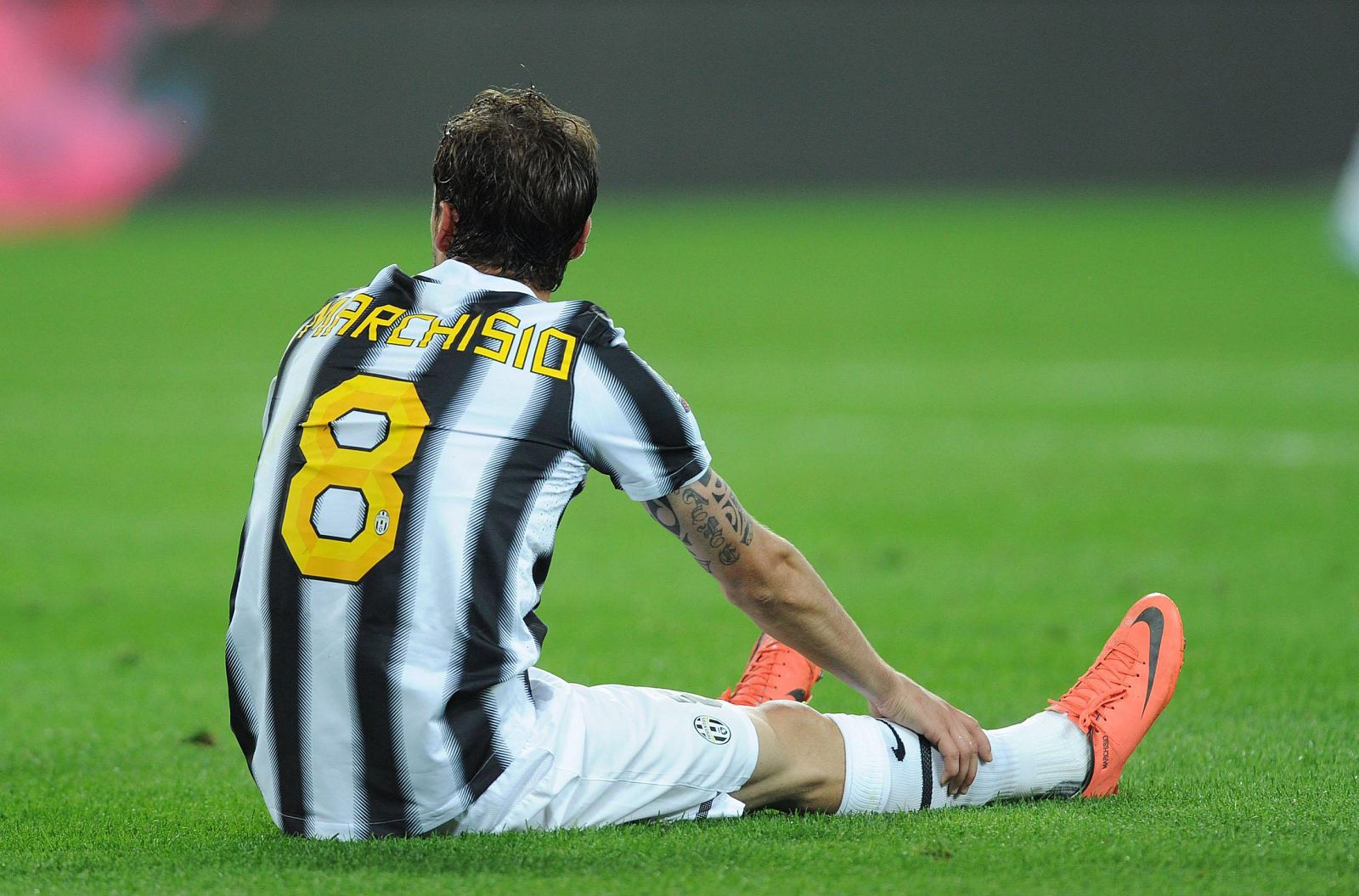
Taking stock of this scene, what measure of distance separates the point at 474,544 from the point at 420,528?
9 centimetres

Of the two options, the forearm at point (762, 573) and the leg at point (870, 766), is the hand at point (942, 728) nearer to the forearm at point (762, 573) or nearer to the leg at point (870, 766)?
the leg at point (870, 766)

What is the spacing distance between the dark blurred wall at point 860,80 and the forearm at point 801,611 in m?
21.4

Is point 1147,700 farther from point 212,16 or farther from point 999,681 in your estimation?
point 212,16

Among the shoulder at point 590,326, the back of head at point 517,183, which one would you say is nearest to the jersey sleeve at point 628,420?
Result: the shoulder at point 590,326

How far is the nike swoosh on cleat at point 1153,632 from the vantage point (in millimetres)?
3238

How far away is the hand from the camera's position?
302 centimetres

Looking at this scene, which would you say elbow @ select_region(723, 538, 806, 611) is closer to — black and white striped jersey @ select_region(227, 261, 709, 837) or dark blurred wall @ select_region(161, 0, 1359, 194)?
black and white striped jersey @ select_region(227, 261, 709, 837)

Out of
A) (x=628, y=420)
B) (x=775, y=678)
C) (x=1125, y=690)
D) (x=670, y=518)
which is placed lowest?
(x=775, y=678)

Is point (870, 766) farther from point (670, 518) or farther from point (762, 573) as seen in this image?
point (670, 518)

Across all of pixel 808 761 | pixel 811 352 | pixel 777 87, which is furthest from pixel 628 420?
pixel 777 87

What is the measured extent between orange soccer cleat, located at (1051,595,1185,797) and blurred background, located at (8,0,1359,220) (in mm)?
21084

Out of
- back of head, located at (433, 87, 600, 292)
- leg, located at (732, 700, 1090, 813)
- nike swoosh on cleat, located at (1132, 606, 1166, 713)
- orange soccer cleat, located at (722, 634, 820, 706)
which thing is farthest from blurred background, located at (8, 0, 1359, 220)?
leg, located at (732, 700, 1090, 813)

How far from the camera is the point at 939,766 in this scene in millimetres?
3049

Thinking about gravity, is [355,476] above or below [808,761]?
above
